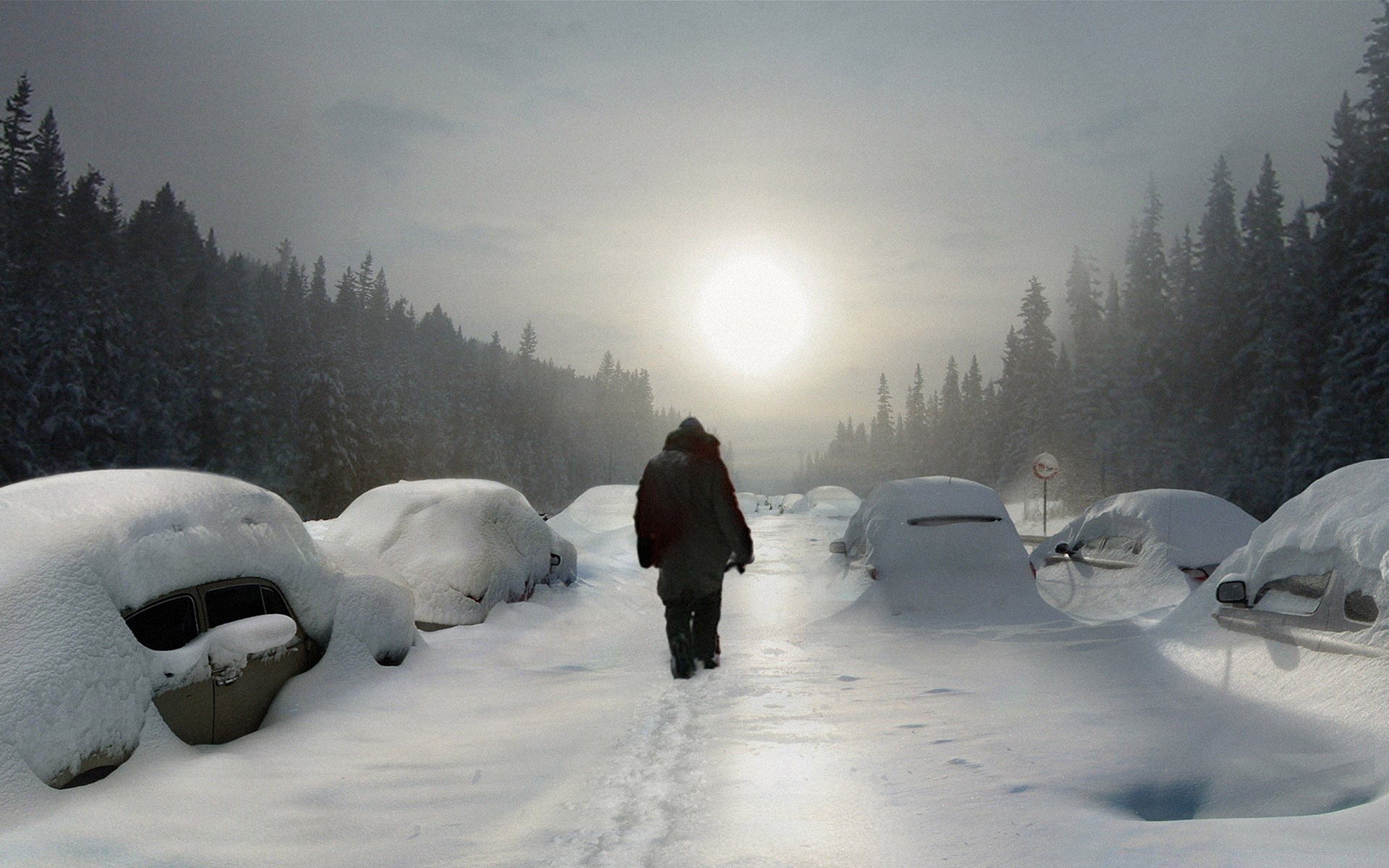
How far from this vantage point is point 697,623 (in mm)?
6816

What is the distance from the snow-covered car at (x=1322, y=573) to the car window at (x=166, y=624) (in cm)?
590

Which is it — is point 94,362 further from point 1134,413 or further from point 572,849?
point 1134,413

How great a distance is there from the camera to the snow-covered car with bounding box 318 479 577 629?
8.52 meters

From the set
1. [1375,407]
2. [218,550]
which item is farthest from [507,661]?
[1375,407]

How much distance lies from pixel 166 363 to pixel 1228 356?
196ft

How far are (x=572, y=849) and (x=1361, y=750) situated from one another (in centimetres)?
326

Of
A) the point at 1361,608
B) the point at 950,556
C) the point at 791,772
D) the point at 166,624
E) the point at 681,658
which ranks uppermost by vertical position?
the point at 1361,608

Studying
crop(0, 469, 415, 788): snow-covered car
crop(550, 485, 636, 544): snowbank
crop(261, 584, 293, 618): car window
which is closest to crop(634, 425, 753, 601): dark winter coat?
crop(0, 469, 415, 788): snow-covered car

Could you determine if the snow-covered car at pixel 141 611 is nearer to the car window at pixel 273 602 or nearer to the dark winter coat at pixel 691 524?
the car window at pixel 273 602

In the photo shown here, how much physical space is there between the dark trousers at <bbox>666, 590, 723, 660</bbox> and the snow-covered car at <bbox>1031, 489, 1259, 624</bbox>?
173 inches

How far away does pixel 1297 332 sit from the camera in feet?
110

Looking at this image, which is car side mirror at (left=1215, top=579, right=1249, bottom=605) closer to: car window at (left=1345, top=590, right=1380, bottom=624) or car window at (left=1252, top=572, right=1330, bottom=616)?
car window at (left=1252, top=572, right=1330, bottom=616)

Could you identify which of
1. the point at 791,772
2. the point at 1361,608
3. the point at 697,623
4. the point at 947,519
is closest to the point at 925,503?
the point at 947,519

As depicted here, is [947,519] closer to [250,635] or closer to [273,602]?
[273,602]
